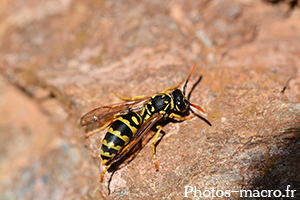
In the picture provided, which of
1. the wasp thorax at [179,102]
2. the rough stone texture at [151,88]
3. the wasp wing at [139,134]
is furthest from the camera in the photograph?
the wasp thorax at [179,102]

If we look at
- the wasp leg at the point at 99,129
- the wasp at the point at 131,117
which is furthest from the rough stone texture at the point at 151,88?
the wasp at the point at 131,117

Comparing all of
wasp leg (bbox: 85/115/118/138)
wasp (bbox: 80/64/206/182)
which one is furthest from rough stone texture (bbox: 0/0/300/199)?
wasp (bbox: 80/64/206/182)

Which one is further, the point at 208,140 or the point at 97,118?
the point at 97,118

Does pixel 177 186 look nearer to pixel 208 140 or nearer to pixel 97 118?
pixel 208 140

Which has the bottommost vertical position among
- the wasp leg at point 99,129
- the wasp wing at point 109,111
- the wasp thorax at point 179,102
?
the wasp leg at point 99,129

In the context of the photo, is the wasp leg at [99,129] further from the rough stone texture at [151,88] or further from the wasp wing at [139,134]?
the wasp wing at [139,134]

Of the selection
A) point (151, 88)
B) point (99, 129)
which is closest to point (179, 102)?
point (151, 88)

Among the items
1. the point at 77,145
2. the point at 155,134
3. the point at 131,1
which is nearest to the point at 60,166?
the point at 77,145
